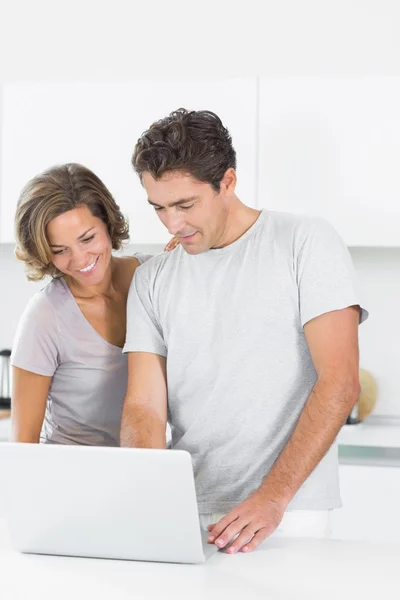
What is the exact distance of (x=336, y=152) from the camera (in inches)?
122

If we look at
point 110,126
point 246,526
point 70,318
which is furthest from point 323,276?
point 110,126

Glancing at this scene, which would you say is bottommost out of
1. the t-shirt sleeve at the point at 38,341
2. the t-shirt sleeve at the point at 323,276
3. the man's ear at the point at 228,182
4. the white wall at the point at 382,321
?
the white wall at the point at 382,321

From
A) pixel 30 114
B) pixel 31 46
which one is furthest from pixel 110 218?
pixel 31 46

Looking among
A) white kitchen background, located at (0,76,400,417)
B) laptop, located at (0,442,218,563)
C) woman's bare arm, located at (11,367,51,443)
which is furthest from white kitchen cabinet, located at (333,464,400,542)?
laptop, located at (0,442,218,563)

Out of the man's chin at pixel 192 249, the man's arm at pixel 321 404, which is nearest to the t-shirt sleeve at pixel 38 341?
the man's chin at pixel 192 249

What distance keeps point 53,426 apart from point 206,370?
0.49 meters

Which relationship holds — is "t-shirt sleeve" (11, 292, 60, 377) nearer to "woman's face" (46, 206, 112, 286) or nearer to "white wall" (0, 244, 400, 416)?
"woman's face" (46, 206, 112, 286)

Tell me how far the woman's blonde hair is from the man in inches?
8.2

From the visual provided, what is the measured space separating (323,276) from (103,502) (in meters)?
0.65

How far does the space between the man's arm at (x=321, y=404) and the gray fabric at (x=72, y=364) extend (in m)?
0.52

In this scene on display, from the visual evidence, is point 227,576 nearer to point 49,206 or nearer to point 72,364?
point 72,364

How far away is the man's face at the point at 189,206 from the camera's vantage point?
5.97 feet

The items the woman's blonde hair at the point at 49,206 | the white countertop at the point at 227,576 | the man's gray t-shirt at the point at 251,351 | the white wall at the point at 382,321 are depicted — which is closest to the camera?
the white countertop at the point at 227,576

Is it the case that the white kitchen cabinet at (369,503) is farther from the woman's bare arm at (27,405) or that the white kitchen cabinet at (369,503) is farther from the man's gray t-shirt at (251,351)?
the woman's bare arm at (27,405)
